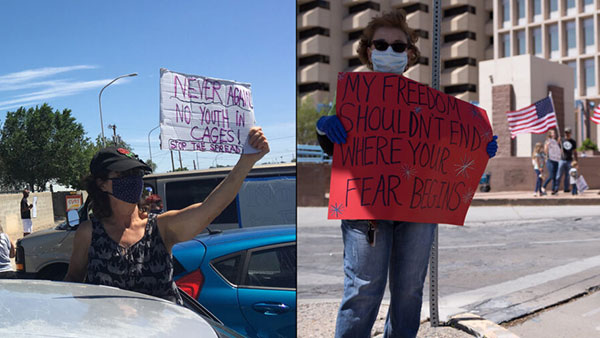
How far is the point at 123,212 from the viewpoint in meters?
2.64

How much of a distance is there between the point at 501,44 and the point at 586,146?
27.7m

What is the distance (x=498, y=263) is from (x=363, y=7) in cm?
6919

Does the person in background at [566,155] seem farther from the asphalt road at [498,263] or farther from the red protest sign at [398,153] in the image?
the red protest sign at [398,153]

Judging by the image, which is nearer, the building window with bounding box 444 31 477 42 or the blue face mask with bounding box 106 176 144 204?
the blue face mask with bounding box 106 176 144 204

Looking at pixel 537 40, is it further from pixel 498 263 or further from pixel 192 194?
pixel 192 194

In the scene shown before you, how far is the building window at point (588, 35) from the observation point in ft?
198

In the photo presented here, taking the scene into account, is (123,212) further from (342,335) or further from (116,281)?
(342,335)

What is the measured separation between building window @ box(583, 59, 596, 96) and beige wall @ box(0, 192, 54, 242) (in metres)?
63.1

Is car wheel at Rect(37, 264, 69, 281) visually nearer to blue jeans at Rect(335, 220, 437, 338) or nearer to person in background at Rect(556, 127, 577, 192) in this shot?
blue jeans at Rect(335, 220, 437, 338)

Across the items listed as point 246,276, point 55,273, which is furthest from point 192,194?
point 55,273

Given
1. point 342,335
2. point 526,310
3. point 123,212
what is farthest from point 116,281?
point 526,310

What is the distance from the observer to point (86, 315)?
170 cm

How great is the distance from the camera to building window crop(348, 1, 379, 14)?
7328cm

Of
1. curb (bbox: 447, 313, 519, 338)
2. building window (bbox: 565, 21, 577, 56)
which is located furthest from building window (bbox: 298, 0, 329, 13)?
curb (bbox: 447, 313, 519, 338)
